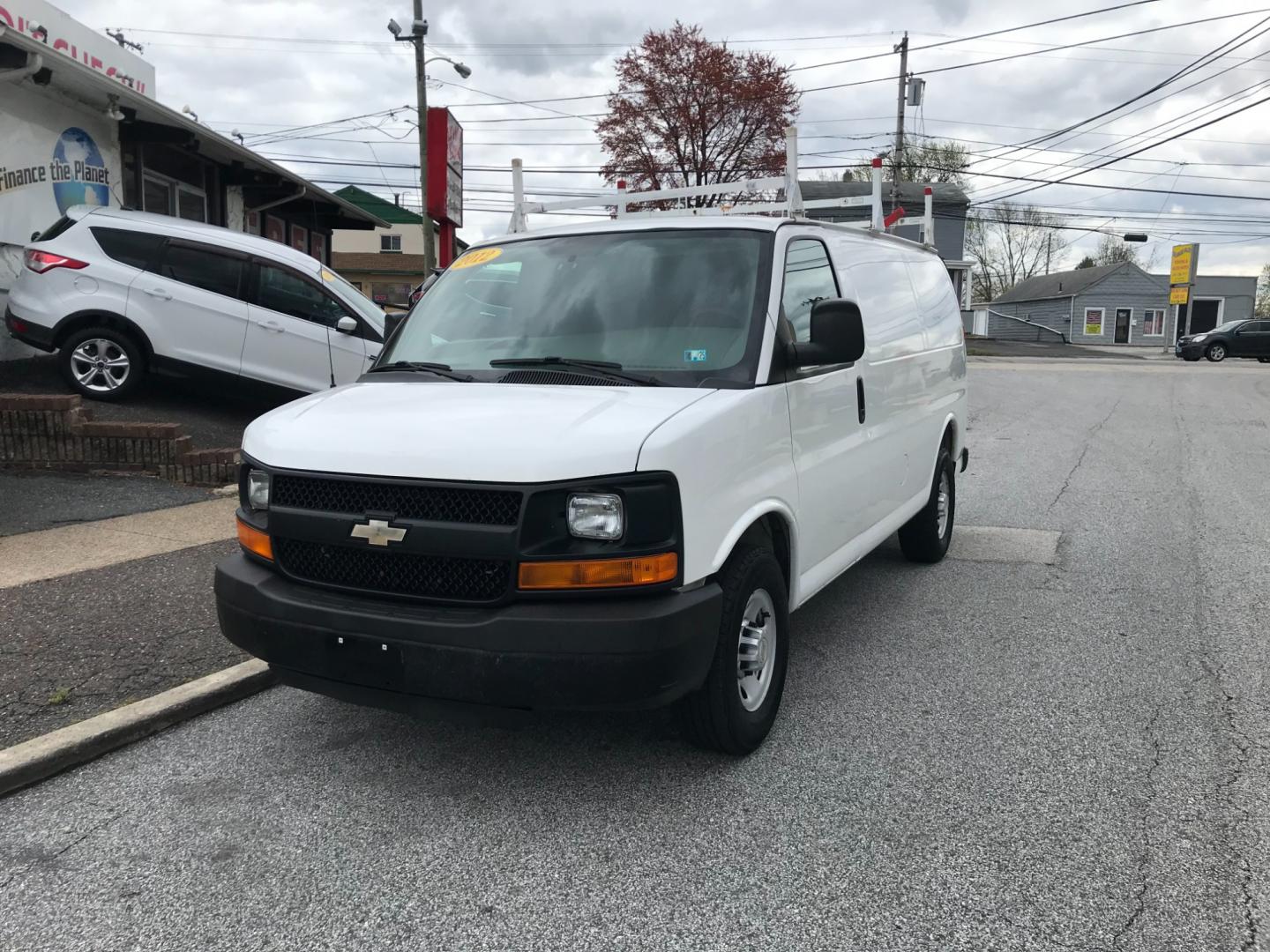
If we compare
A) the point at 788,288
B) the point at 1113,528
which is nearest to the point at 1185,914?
the point at 788,288

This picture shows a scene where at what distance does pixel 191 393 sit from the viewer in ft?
33.7

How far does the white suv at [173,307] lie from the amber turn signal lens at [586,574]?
6463mm

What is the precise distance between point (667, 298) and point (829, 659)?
1.95 m

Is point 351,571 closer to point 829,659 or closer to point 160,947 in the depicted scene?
point 160,947

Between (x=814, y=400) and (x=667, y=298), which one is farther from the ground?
(x=667, y=298)

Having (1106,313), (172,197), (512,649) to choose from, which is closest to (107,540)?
(512,649)

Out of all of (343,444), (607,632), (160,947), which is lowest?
(160,947)

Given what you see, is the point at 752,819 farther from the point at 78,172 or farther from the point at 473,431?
the point at 78,172

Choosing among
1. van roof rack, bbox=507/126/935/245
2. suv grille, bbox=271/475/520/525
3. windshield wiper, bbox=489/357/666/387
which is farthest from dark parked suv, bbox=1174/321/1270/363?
suv grille, bbox=271/475/520/525

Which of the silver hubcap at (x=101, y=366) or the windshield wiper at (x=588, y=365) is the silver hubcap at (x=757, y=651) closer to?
the windshield wiper at (x=588, y=365)

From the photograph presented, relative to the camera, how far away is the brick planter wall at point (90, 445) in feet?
27.1

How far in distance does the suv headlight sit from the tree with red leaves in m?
28.5

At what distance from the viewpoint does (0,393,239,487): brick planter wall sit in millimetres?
8250

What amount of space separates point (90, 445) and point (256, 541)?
5.77 metres
